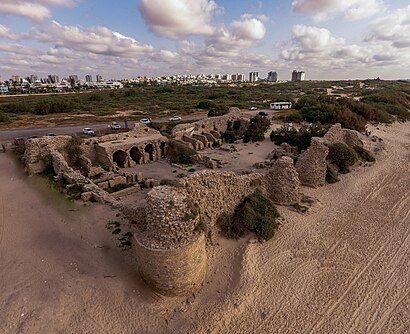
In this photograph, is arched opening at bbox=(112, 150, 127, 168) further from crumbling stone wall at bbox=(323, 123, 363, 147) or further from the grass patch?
crumbling stone wall at bbox=(323, 123, 363, 147)

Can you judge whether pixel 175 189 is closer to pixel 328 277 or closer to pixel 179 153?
pixel 328 277

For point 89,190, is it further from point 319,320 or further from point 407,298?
point 407,298


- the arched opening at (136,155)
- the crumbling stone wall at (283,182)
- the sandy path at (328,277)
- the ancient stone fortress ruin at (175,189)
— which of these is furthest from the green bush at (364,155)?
the arched opening at (136,155)

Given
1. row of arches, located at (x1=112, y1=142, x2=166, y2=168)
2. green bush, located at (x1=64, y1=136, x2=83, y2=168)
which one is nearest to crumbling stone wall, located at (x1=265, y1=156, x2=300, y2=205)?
row of arches, located at (x1=112, y1=142, x2=166, y2=168)

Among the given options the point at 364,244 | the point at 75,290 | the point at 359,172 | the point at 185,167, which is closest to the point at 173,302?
the point at 75,290

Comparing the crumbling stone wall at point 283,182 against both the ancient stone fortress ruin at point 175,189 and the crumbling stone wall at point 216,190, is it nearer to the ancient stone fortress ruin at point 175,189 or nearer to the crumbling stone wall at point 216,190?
the ancient stone fortress ruin at point 175,189

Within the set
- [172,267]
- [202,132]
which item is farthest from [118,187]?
[202,132]
